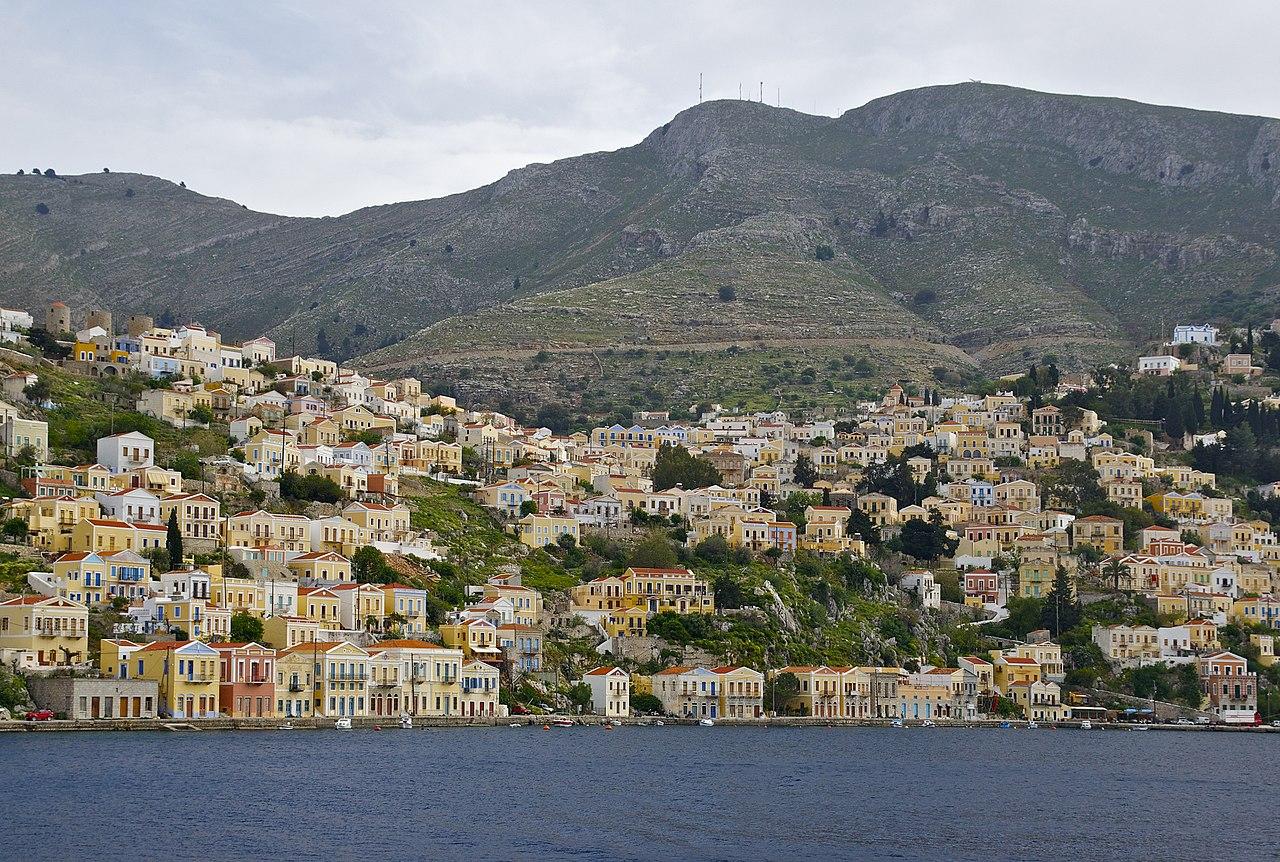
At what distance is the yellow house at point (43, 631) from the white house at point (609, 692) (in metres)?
24.3

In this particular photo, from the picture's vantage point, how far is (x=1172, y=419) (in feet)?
489

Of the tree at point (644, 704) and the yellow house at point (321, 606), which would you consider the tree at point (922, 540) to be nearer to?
the tree at point (644, 704)

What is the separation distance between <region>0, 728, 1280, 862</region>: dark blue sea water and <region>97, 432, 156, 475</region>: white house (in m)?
22.2

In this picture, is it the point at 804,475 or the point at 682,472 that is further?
the point at 804,475

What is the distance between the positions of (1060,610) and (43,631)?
188 ft

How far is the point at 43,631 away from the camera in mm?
79688

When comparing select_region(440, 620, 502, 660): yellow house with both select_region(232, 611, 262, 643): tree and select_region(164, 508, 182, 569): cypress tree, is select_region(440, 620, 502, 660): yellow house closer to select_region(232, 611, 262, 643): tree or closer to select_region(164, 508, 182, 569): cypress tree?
select_region(232, 611, 262, 643): tree

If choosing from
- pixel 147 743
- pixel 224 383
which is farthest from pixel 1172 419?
pixel 147 743

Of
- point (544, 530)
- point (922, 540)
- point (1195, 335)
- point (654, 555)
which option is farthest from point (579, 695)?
point (1195, 335)

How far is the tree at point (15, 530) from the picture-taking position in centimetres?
8900

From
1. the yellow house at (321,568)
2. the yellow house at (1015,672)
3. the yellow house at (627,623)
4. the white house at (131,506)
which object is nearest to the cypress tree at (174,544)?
the white house at (131,506)

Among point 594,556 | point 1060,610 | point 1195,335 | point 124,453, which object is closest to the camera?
point 124,453

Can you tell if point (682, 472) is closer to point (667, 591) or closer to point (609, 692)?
point (667, 591)

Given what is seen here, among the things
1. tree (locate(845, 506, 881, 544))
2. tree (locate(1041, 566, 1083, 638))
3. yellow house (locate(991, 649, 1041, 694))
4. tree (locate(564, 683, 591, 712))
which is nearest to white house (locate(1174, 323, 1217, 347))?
tree (locate(845, 506, 881, 544))
